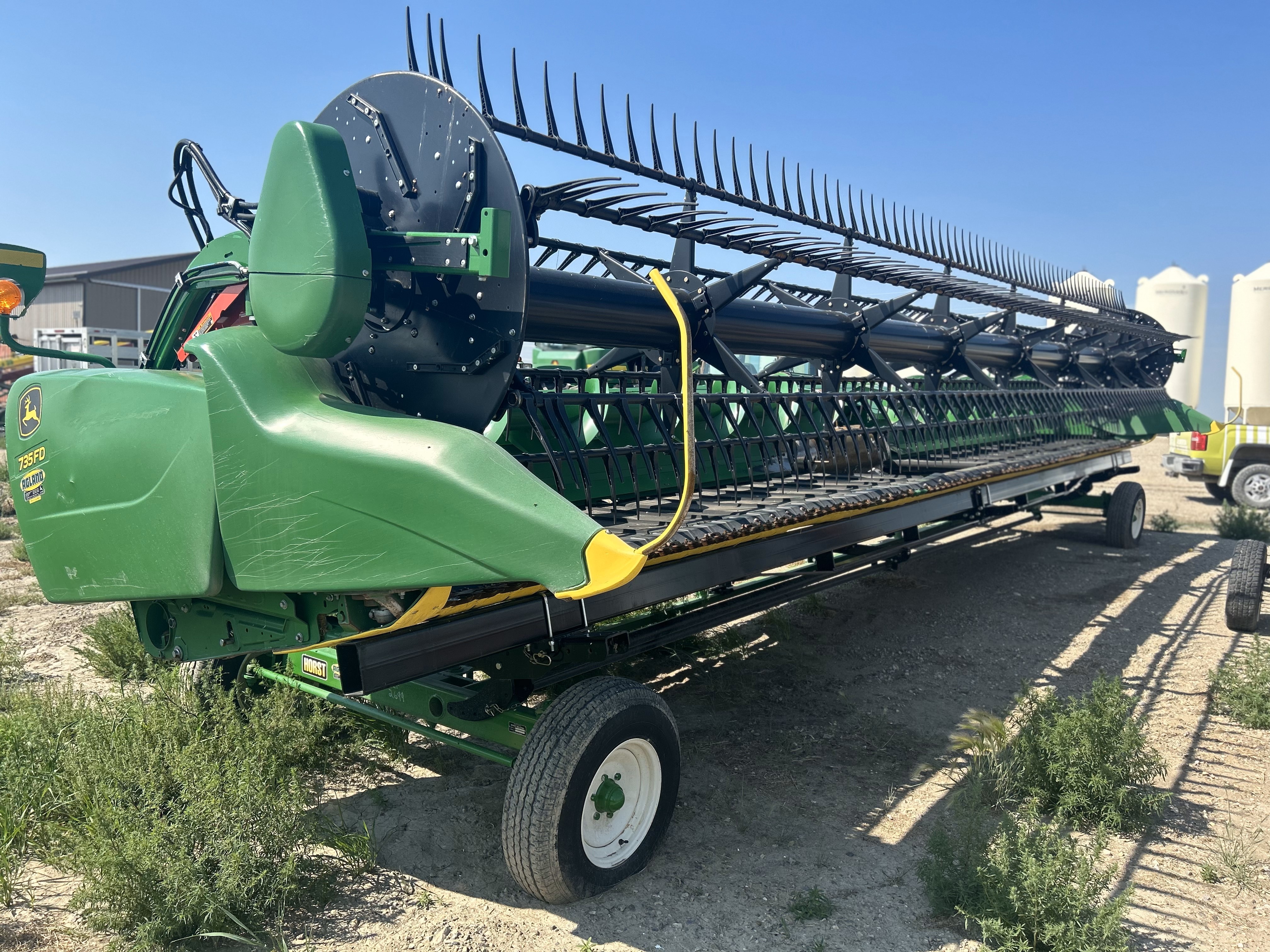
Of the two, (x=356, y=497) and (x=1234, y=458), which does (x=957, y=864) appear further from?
(x=1234, y=458)

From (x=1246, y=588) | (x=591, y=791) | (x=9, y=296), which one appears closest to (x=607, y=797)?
(x=591, y=791)

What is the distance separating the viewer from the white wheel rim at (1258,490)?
12867mm

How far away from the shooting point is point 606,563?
87.3 inches

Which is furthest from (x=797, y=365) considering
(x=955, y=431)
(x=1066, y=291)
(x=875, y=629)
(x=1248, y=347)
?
(x=1248, y=347)

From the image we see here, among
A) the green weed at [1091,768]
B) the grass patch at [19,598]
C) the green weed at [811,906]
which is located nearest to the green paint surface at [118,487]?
the green weed at [811,906]

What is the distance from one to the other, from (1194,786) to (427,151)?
425 centimetres

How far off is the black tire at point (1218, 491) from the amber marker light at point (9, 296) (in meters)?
14.7

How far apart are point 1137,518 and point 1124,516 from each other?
0.41m

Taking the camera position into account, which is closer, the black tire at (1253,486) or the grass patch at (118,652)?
the grass patch at (118,652)

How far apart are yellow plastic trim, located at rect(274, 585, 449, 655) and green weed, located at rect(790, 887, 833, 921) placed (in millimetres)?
1568

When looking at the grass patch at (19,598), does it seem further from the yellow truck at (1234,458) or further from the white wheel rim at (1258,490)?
the white wheel rim at (1258,490)

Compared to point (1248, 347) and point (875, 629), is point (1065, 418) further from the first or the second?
point (1248, 347)

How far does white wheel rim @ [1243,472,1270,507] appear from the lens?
42.2ft

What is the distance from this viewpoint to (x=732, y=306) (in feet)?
15.2
